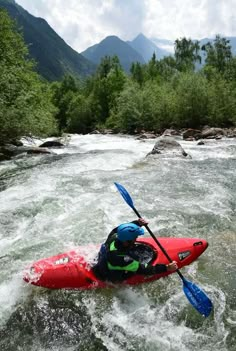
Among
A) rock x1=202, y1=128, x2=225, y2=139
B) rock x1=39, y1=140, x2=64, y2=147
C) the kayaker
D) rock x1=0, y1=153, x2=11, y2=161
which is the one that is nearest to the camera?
the kayaker

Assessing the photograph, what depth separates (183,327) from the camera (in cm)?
463

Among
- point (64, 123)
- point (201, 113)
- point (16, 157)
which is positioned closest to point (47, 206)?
point (16, 157)

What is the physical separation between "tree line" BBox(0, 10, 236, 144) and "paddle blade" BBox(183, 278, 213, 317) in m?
11.3

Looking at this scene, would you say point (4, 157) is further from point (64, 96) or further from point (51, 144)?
point (64, 96)

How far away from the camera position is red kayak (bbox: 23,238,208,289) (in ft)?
17.2

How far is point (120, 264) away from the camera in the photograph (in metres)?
5.18

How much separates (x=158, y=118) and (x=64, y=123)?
1941 cm

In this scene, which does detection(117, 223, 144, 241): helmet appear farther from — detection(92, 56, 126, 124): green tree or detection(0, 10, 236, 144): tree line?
detection(92, 56, 126, 124): green tree

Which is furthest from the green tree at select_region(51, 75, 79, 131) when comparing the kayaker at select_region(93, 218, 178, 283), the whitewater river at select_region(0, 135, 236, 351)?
the kayaker at select_region(93, 218, 178, 283)

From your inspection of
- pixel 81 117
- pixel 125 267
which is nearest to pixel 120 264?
pixel 125 267

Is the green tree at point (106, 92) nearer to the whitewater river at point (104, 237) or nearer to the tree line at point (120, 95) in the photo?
the tree line at point (120, 95)

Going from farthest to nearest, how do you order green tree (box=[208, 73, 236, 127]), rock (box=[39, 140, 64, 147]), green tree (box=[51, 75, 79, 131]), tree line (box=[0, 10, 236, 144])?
green tree (box=[51, 75, 79, 131]), green tree (box=[208, 73, 236, 127]), rock (box=[39, 140, 64, 147]), tree line (box=[0, 10, 236, 144])

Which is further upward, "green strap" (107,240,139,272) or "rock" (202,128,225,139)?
"green strap" (107,240,139,272)

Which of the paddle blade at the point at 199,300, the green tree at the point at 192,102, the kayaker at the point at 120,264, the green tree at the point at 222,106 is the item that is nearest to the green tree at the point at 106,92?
the green tree at the point at 192,102
